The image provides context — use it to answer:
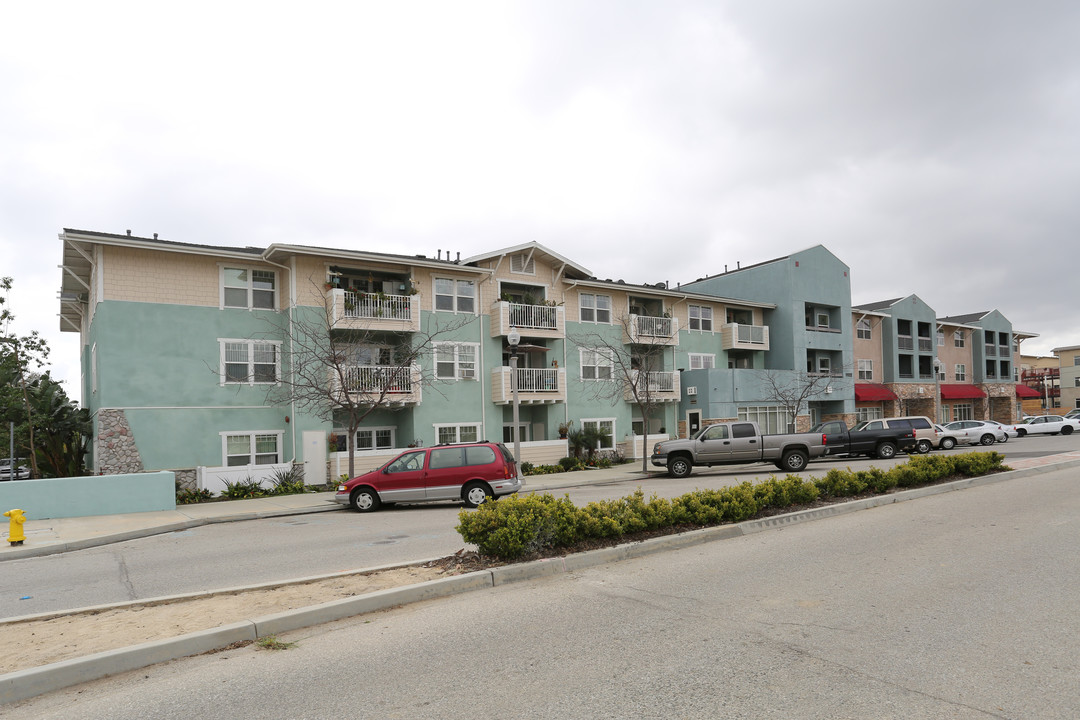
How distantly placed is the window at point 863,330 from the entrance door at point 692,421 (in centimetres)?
1766

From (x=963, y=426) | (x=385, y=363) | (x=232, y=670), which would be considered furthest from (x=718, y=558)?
(x=963, y=426)

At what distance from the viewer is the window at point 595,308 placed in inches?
1273

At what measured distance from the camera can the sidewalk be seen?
43.7 ft

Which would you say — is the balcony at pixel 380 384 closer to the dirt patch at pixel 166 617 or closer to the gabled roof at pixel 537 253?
the gabled roof at pixel 537 253

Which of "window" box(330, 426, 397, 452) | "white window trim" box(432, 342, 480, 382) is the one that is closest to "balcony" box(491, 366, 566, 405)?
"white window trim" box(432, 342, 480, 382)

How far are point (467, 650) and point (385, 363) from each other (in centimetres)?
2136

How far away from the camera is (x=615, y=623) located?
636cm

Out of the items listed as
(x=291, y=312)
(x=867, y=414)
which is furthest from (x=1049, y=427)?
(x=291, y=312)

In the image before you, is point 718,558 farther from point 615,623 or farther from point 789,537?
point 615,623

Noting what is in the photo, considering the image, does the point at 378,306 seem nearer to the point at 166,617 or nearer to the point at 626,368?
the point at 626,368

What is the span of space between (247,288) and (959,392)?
53.0 meters

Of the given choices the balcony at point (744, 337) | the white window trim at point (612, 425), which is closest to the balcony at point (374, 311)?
the white window trim at point (612, 425)

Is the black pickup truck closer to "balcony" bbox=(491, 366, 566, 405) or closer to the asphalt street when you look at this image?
"balcony" bbox=(491, 366, 566, 405)

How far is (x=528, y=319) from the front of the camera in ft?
94.8
